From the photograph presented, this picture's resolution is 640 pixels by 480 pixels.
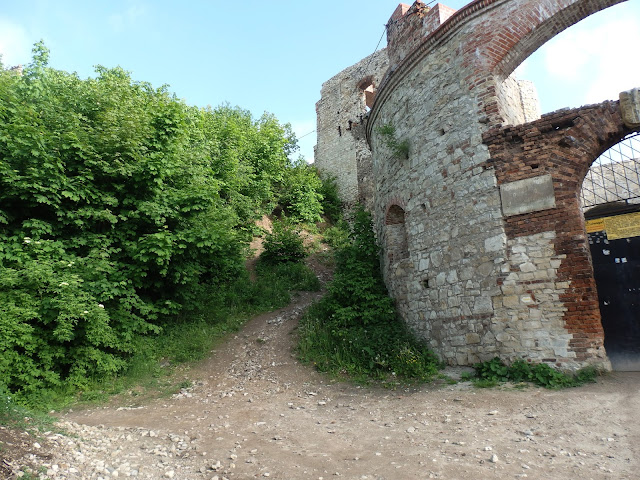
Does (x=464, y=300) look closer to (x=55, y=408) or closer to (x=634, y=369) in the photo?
(x=634, y=369)

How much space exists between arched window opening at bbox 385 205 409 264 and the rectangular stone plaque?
251 centimetres

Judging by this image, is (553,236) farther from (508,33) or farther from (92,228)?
(92,228)

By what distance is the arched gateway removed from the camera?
587 centimetres

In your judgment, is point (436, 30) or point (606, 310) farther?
point (436, 30)

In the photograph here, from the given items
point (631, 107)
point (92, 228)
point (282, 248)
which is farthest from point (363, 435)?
point (282, 248)

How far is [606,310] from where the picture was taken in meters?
6.73

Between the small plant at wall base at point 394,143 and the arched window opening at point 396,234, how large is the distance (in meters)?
1.14

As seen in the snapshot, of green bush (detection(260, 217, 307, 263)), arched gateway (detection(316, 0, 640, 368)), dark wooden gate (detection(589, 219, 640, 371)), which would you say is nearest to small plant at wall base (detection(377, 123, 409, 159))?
arched gateway (detection(316, 0, 640, 368))

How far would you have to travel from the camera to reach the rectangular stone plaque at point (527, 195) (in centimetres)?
611

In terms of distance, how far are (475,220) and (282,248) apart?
27.5 feet

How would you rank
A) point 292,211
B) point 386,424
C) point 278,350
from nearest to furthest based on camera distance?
point 386,424 → point 278,350 → point 292,211

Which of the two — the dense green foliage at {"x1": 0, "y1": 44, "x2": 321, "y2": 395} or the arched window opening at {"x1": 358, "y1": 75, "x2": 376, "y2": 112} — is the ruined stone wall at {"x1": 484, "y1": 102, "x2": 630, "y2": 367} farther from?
the arched window opening at {"x1": 358, "y1": 75, "x2": 376, "y2": 112}

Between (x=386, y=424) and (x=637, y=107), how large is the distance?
18.3 feet

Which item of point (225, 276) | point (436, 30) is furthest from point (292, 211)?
point (436, 30)
